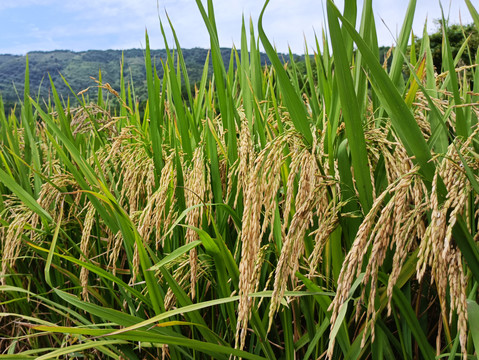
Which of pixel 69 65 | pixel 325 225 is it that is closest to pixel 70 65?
pixel 69 65

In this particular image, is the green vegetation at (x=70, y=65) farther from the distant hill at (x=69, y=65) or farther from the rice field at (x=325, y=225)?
the rice field at (x=325, y=225)

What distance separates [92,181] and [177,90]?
456mm

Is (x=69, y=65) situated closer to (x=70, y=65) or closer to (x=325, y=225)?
(x=70, y=65)

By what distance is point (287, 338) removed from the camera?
1261 millimetres

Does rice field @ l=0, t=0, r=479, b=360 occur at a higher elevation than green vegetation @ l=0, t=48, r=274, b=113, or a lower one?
lower

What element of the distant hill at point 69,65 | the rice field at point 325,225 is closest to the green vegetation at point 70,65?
the distant hill at point 69,65

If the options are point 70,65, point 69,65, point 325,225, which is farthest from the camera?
point 70,65

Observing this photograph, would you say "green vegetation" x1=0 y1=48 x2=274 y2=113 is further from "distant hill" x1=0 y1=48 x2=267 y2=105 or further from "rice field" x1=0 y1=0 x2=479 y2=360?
"rice field" x1=0 y1=0 x2=479 y2=360

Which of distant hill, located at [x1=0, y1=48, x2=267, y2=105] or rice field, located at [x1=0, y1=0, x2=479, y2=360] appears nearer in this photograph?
rice field, located at [x1=0, y1=0, x2=479, y2=360]

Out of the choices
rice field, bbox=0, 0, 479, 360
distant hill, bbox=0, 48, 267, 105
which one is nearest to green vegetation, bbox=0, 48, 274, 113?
distant hill, bbox=0, 48, 267, 105

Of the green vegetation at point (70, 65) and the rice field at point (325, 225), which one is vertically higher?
the green vegetation at point (70, 65)

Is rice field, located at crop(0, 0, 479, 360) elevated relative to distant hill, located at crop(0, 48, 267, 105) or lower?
lower

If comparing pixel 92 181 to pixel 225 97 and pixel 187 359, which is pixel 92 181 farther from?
pixel 187 359

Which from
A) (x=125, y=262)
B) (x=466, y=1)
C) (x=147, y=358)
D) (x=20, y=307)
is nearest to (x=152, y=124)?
(x=125, y=262)
